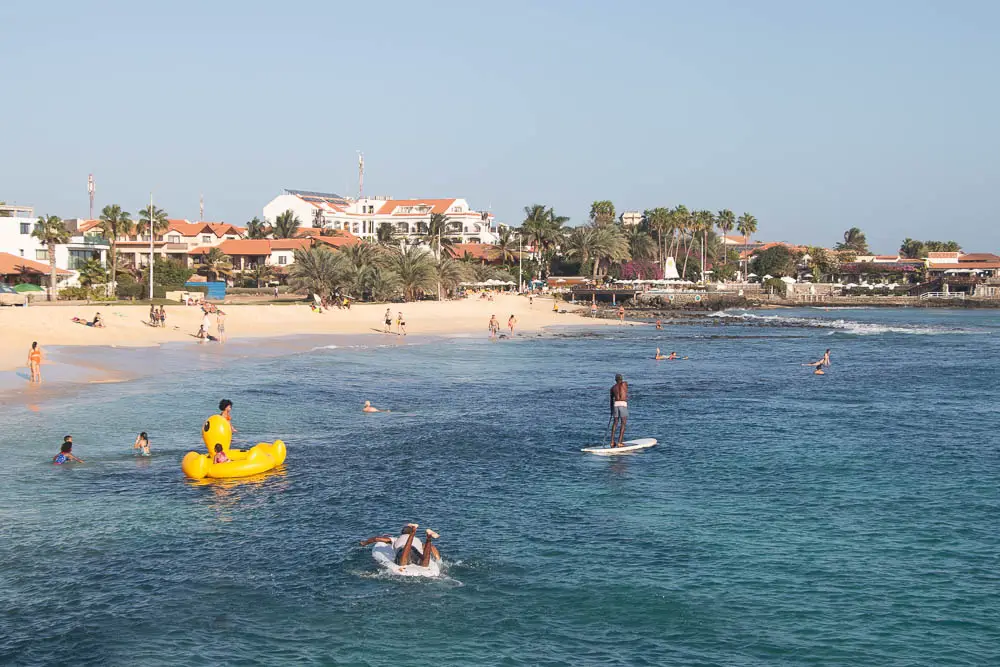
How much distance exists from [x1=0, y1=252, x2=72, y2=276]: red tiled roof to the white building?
9.13ft

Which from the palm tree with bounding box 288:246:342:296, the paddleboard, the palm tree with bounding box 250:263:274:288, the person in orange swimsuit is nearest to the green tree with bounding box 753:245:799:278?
the palm tree with bounding box 250:263:274:288

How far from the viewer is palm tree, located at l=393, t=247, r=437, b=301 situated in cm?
8844

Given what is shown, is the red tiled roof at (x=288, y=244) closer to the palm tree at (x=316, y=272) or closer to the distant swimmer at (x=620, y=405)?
the palm tree at (x=316, y=272)

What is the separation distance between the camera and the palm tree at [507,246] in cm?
12812

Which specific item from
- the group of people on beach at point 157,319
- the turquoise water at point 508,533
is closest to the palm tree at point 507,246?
the group of people on beach at point 157,319

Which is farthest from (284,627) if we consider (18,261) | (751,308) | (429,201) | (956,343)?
(429,201)

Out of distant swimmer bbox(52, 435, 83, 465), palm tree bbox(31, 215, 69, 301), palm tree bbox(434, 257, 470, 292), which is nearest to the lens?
distant swimmer bbox(52, 435, 83, 465)

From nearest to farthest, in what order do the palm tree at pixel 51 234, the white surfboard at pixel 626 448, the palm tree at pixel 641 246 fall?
the white surfboard at pixel 626 448
the palm tree at pixel 51 234
the palm tree at pixel 641 246

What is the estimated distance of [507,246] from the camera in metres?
130

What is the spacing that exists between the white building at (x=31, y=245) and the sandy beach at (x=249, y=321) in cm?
2281

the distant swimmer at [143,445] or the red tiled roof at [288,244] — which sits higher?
the red tiled roof at [288,244]

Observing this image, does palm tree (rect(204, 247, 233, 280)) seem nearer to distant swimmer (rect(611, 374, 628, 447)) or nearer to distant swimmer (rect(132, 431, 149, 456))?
distant swimmer (rect(132, 431, 149, 456))

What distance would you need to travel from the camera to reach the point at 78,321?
163 feet

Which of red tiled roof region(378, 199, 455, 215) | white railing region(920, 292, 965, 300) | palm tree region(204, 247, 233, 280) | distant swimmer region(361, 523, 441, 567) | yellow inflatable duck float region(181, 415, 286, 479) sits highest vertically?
red tiled roof region(378, 199, 455, 215)
